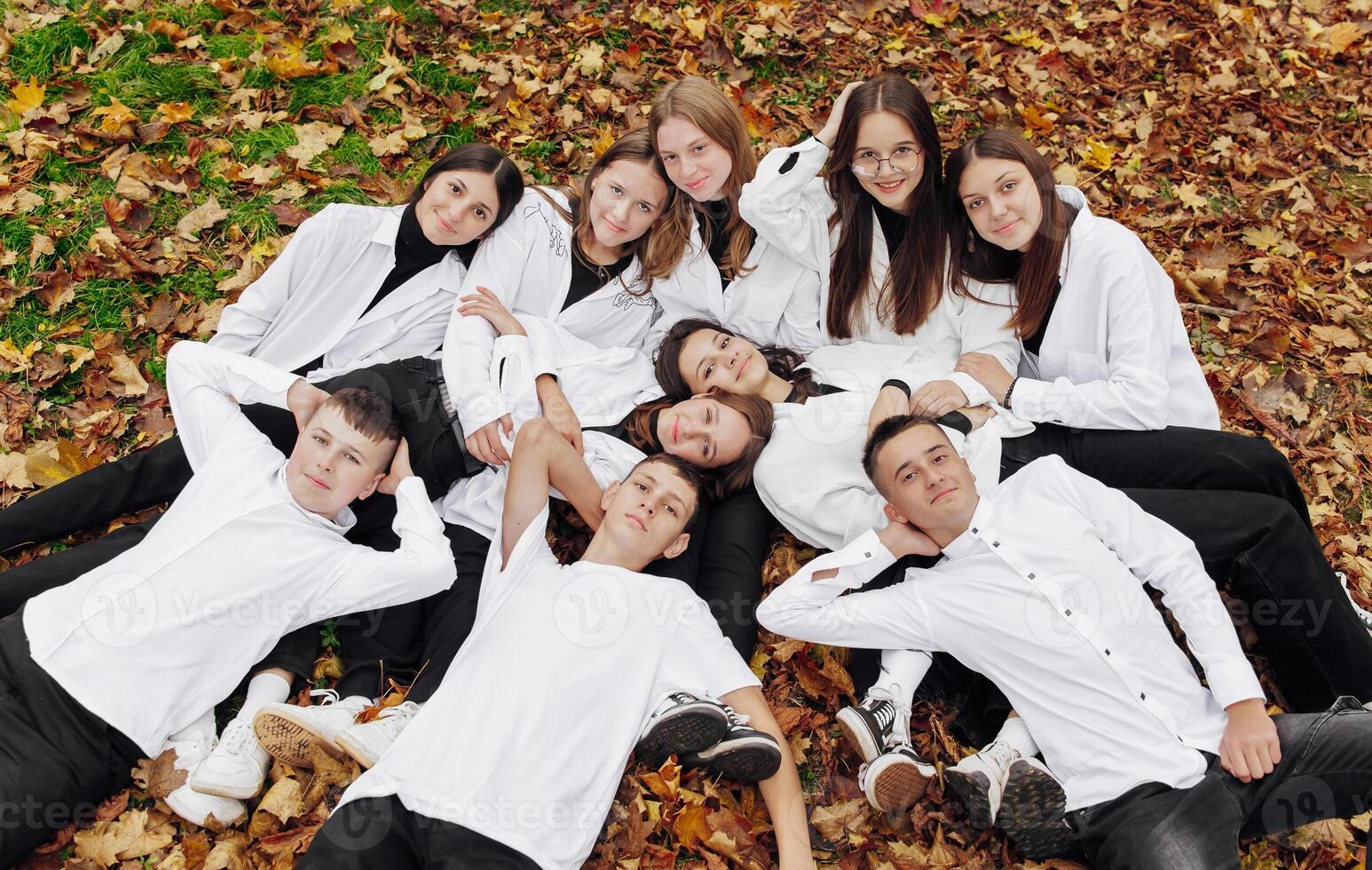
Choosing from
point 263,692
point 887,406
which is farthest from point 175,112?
point 887,406

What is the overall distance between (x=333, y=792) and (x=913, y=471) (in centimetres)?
279

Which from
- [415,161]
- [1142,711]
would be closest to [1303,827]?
[1142,711]

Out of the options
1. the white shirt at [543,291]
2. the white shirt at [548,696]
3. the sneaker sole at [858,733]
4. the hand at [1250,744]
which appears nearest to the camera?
the white shirt at [548,696]

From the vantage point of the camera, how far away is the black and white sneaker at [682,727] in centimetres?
353

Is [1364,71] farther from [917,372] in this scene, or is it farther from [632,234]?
[632,234]

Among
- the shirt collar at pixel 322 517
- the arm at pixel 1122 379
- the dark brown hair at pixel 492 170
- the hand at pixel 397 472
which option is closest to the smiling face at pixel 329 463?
the shirt collar at pixel 322 517

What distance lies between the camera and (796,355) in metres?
5.18

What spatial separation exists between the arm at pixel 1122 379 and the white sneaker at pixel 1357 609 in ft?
3.54

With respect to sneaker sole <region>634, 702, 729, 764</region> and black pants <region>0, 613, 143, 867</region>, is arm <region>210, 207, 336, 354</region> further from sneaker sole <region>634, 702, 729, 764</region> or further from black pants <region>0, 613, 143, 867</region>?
sneaker sole <region>634, 702, 729, 764</region>

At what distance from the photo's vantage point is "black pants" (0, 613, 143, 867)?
3387 mm

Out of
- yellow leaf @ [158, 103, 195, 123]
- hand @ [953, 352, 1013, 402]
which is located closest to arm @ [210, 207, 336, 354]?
yellow leaf @ [158, 103, 195, 123]

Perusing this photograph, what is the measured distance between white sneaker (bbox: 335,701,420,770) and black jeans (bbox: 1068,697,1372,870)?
8.99ft

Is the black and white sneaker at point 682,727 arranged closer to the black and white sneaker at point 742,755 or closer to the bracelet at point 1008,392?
the black and white sneaker at point 742,755

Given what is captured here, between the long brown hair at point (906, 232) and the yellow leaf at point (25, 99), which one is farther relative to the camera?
the yellow leaf at point (25, 99)
